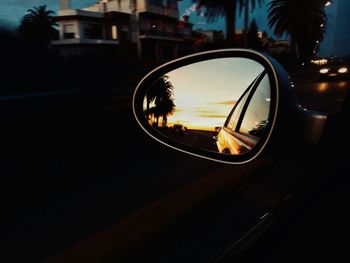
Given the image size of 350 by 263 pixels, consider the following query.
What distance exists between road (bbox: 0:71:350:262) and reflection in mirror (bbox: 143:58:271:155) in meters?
0.40

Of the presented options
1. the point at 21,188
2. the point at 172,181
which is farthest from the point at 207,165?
the point at 21,188

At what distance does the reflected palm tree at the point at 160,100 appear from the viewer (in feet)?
5.68

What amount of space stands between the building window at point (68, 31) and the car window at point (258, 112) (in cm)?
4389

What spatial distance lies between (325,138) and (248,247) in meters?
0.91

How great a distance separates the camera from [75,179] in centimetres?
490

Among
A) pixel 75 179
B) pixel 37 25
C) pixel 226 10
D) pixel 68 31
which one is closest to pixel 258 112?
pixel 75 179

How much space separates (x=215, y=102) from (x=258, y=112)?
0.68 ft

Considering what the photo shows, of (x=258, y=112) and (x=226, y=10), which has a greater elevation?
(x=226, y=10)

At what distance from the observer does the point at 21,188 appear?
4.82 meters

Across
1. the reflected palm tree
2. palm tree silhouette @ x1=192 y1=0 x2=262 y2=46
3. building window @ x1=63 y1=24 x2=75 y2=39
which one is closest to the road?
the reflected palm tree

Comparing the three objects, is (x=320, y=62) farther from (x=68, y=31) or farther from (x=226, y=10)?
(x=68, y=31)

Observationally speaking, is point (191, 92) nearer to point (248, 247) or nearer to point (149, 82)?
point (149, 82)

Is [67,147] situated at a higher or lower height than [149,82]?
lower

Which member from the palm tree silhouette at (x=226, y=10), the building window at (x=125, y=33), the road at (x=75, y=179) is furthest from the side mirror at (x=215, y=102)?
the building window at (x=125, y=33)
